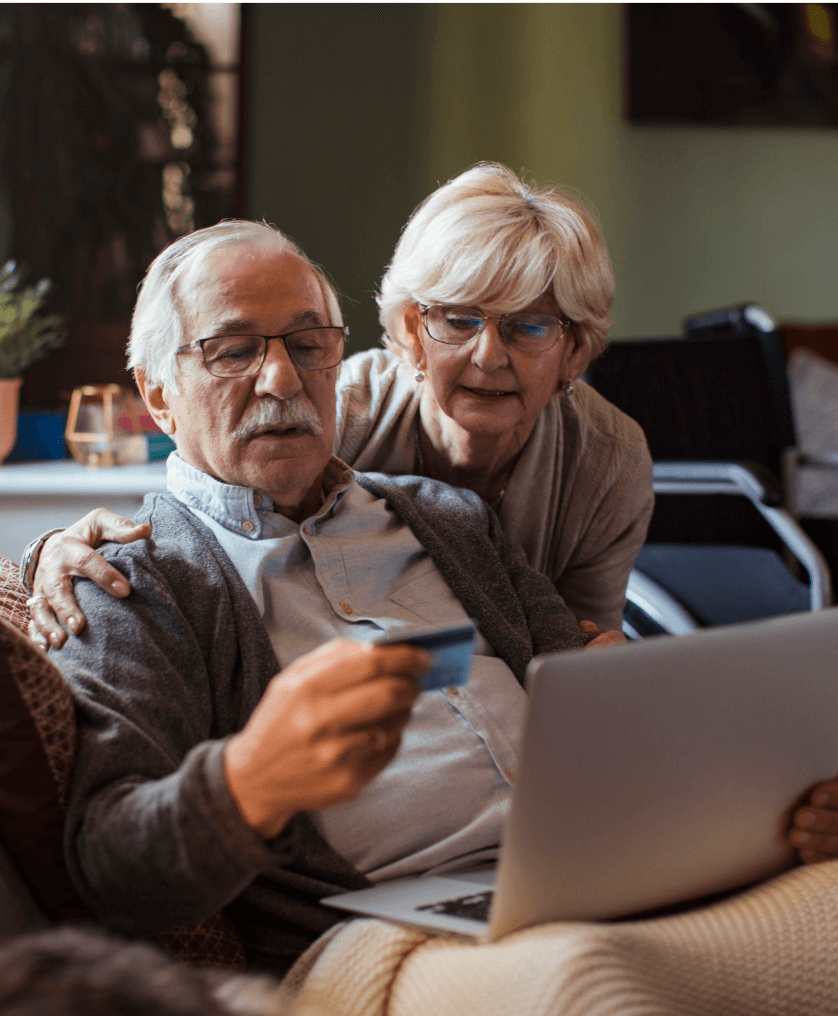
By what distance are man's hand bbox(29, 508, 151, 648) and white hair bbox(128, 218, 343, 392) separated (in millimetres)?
184

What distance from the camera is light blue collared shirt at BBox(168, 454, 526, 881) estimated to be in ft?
3.43

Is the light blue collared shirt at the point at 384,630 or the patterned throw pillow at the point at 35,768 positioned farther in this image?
the light blue collared shirt at the point at 384,630

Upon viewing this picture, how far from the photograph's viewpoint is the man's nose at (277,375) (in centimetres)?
115

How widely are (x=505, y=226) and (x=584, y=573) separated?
550mm

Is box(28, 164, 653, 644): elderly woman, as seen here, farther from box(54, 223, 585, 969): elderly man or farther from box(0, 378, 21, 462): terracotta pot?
box(0, 378, 21, 462): terracotta pot

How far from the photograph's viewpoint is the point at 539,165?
3533mm

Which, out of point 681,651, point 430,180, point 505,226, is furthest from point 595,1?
point 681,651

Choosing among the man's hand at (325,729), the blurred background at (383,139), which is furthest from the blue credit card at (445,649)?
the blurred background at (383,139)

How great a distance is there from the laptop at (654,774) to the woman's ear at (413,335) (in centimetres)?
79

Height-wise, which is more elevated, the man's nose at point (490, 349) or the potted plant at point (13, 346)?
the man's nose at point (490, 349)

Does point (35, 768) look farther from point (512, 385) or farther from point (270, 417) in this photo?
point (512, 385)

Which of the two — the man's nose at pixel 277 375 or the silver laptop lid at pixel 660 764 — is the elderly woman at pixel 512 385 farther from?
the silver laptop lid at pixel 660 764

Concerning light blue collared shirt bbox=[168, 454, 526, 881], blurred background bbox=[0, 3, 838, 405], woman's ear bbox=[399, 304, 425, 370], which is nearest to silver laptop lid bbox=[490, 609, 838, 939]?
light blue collared shirt bbox=[168, 454, 526, 881]

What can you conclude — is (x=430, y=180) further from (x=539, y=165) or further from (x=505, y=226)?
(x=505, y=226)
